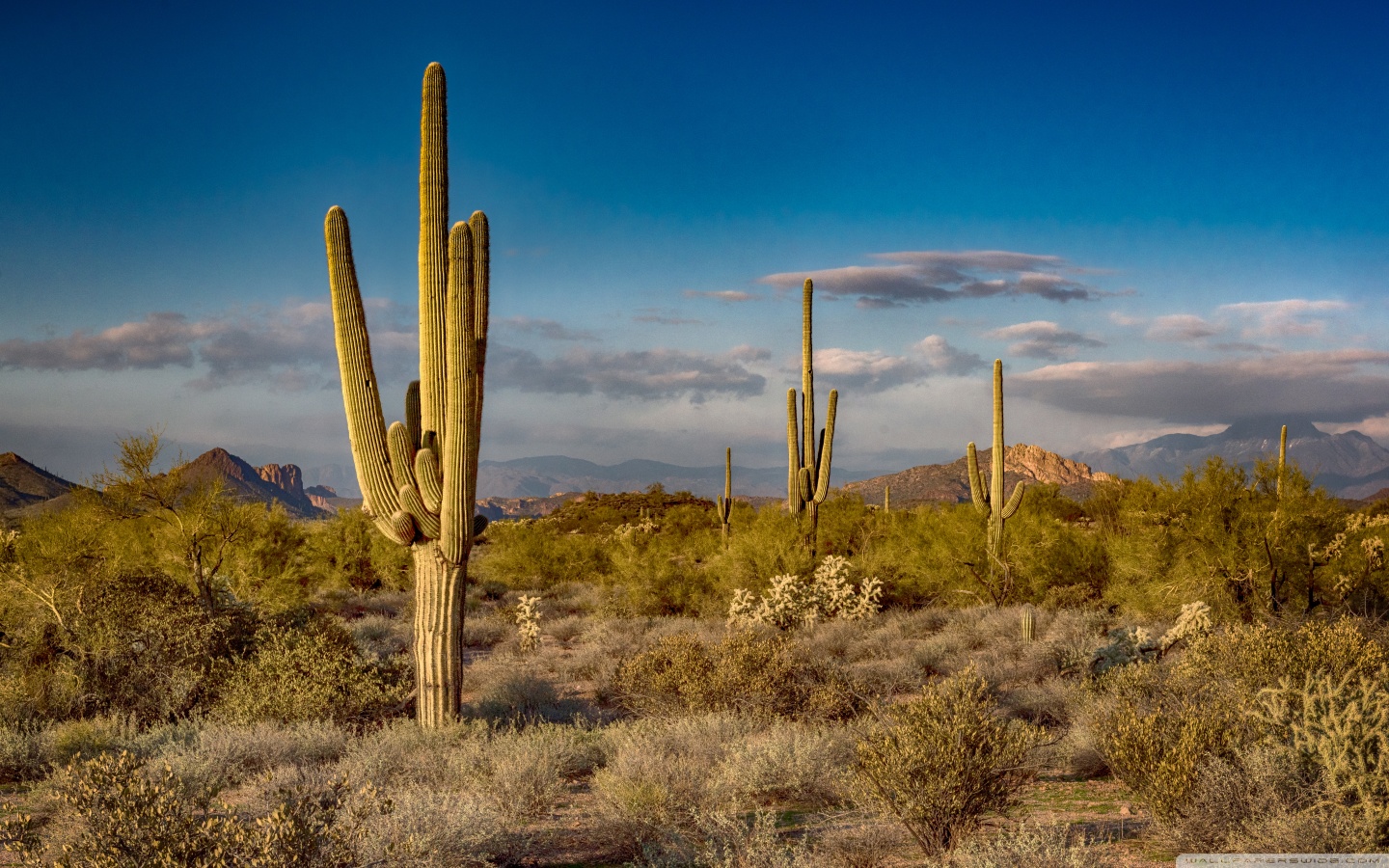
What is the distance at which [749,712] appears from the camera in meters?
8.95

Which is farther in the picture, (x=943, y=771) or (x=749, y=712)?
(x=749, y=712)

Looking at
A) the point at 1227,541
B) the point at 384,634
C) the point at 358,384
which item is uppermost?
the point at 358,384

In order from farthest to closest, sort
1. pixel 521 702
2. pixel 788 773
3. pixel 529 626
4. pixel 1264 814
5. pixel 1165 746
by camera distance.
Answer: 1. pixel 529 626
2. pixel 521 702
3. pixel 788 773
4. pixel 1165 746
5. pixel 1264 814

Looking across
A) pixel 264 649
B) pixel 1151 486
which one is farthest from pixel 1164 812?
pixel 1151 486

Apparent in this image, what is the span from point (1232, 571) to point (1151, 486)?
507 cm

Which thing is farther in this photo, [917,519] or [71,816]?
[917,519]

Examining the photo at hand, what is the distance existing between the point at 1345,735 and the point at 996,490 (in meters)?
10.6

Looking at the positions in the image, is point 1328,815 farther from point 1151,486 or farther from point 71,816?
point 1151,486

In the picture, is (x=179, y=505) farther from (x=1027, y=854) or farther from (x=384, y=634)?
(x=1027, y=854)

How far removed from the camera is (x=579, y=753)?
793 centimetres

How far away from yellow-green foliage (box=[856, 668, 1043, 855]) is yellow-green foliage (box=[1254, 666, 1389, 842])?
1.75 meters

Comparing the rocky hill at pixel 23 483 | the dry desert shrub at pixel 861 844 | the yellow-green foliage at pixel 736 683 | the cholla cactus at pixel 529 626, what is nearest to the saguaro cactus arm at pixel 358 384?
the yellow-green foliage at pixel 736 683

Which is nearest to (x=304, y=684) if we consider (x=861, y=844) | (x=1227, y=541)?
(x=861, y=844)

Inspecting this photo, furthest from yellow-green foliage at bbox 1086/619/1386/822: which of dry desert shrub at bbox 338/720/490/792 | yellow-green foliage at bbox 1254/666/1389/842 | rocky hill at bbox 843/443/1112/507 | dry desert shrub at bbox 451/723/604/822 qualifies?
rocky hill at bbox 843/443/1112/507
